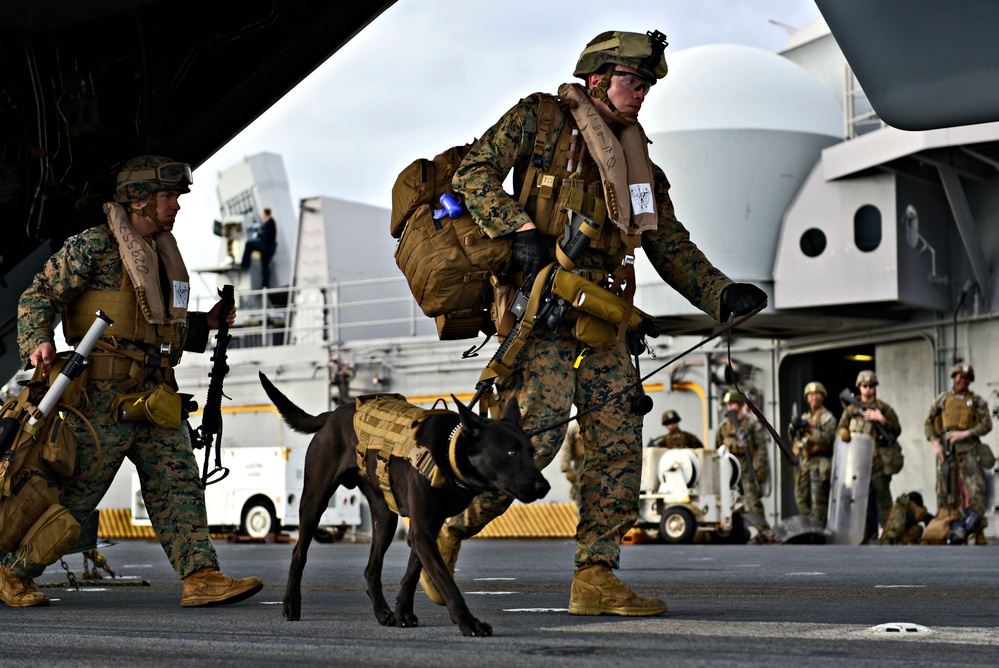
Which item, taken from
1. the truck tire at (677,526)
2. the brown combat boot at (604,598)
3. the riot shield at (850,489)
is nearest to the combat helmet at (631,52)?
the brown combat boot at (604,598)

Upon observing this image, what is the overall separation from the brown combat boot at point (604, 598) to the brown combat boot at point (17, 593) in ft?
8.66

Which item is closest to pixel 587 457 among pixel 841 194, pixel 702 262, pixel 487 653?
pixel 702 262

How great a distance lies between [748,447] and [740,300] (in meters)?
13.8

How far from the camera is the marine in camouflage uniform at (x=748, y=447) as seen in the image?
720 inches

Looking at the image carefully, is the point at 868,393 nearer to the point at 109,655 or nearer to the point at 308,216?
the point at 109,655

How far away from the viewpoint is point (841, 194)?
64.1 feet

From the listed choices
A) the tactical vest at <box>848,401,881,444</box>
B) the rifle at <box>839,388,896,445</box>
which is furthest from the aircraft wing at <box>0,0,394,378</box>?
the tactical vest at <box>848,401,881,444</box>

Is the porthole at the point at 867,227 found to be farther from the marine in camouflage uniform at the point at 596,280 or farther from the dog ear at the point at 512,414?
the dog ear at the point at 512,414

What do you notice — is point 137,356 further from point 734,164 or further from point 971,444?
point 734,164

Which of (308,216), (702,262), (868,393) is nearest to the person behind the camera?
(702,262)

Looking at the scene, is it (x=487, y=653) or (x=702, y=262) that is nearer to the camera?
(x=487, y=653)

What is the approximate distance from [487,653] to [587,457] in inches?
70.2

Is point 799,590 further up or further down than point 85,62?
further down

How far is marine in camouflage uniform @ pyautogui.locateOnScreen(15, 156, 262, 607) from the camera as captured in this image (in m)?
6.10
